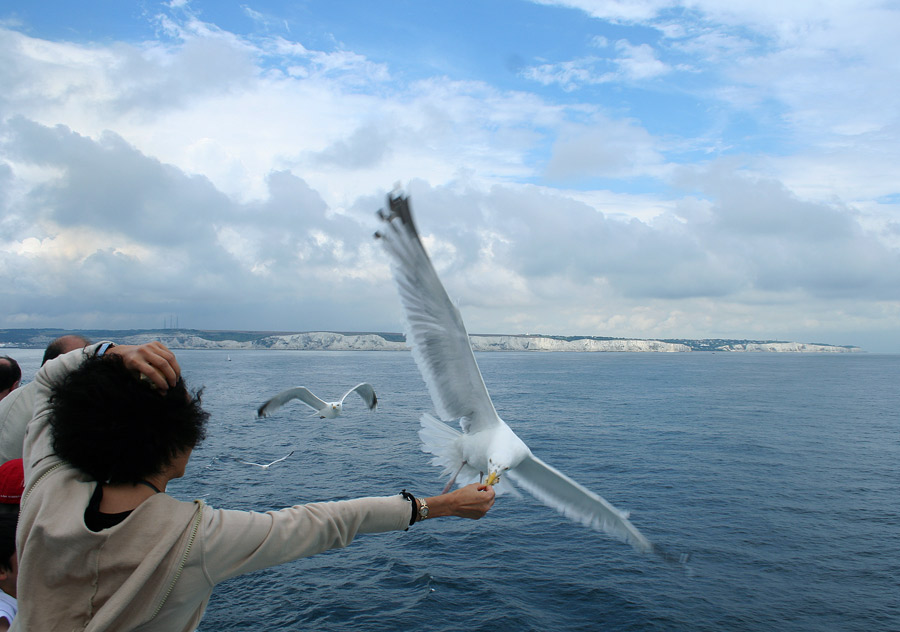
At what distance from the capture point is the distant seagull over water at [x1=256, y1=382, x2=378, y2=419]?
17812 mm

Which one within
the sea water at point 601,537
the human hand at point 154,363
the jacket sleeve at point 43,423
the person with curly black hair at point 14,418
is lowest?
the sea water at point 601,537

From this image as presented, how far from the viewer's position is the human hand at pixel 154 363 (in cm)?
190

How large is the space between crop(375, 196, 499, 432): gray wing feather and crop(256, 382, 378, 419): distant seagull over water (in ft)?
31.6

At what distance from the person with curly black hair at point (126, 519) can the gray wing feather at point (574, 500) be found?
4942mm

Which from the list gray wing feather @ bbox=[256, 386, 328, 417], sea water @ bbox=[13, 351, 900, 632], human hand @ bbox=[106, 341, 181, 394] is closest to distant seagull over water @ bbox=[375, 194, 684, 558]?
human hand @ bbox=[106, 341, 181, 394]

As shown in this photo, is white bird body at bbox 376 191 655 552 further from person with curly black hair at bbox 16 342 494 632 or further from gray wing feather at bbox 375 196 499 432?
person with curly black hair at bbox 16 342 494 632

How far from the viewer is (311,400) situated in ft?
69.2

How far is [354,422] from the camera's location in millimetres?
35781

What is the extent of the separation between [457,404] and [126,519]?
5.05 metres

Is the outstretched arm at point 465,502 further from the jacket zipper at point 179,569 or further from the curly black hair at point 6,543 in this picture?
A: the curly black hair at point 6,543

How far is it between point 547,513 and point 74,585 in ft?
58.8

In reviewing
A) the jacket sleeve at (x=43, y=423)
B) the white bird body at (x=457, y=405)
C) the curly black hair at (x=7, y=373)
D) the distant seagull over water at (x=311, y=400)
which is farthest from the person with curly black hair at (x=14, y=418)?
the distant seagull over water at (x=311, y=400)

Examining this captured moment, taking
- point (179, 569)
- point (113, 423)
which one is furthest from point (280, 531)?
point (113, 423)

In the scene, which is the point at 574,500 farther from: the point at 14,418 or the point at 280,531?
the point at 14,418
